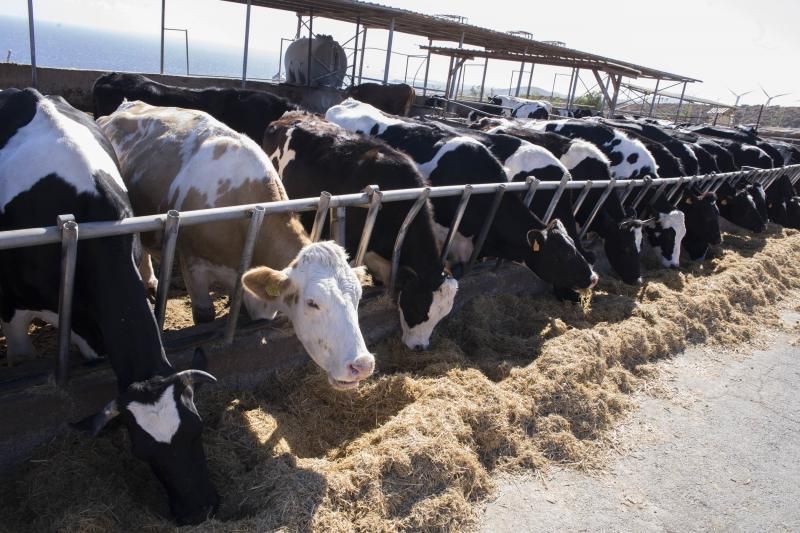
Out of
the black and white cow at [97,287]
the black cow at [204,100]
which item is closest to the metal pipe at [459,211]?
the black and white cow at [97,287]

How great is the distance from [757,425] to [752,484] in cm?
100

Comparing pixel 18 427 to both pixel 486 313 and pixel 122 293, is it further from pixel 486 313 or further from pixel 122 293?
pixel 486 313

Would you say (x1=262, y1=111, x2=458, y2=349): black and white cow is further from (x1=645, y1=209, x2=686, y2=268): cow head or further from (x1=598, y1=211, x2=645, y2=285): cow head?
(x1=645, y1=209, x2=686, y2=268): cow head

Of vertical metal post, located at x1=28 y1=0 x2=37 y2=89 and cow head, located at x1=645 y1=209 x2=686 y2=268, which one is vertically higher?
vertical metal post, located at x1=28 y1=0 x2=37 y2=89

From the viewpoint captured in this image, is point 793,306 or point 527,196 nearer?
point 527,196

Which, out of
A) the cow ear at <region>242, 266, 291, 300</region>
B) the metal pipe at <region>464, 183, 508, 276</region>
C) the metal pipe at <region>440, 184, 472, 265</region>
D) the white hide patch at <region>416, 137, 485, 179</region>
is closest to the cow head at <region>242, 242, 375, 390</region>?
the cow ear at <region>242, 266, 291, 300</region>

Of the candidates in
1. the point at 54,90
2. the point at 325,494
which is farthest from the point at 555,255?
the point at 54,90

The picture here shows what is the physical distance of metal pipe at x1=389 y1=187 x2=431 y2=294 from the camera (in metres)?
5.01

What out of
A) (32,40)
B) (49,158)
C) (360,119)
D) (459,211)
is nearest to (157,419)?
(49,158)

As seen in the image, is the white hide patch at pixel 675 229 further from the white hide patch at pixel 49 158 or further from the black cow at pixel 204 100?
the white hide patch at pixel 49 158

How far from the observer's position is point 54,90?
12688 mm

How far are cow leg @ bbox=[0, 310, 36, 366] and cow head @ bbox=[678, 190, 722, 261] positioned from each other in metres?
9.02

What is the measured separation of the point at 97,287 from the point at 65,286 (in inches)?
6.7

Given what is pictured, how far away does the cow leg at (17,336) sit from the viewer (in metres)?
3.95
